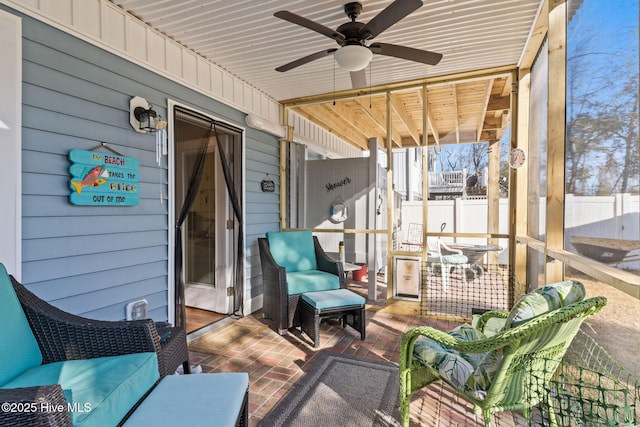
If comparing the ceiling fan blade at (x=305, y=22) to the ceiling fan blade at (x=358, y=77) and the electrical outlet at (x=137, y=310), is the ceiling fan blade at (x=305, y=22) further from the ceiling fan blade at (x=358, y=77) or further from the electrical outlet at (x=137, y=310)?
the electrical outlet at (x=137, y=310)

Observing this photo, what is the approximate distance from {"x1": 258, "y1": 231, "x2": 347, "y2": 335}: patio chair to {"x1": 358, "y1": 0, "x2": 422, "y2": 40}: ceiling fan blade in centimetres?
230

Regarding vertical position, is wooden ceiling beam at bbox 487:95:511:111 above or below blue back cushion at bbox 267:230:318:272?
above

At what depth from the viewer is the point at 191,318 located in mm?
3814

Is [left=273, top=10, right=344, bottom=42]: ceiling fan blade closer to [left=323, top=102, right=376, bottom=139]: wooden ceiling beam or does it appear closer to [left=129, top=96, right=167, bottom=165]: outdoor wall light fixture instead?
[left=129, top=96, right=167, bottom=165]: outdoor wall light fixture

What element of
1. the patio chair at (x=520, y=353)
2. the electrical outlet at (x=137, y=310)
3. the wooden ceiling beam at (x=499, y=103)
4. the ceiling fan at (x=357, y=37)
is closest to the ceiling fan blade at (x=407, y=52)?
the ceiling fan at (x=357, y=37)

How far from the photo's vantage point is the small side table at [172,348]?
1.94 metres

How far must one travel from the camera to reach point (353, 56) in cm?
232

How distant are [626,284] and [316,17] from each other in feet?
8.84

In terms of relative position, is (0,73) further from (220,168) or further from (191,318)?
(191,318)

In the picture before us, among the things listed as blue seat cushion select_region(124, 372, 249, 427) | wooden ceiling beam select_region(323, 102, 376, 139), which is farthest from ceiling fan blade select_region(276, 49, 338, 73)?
wooden ceiling beam select_region(323, 102, 376, 139)

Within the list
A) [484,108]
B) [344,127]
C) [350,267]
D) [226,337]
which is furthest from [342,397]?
[344,127]

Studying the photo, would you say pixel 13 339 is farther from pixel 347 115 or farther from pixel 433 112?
pixel 433 112

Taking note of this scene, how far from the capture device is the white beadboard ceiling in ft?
8.34

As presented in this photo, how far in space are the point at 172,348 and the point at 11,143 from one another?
1544 mm
